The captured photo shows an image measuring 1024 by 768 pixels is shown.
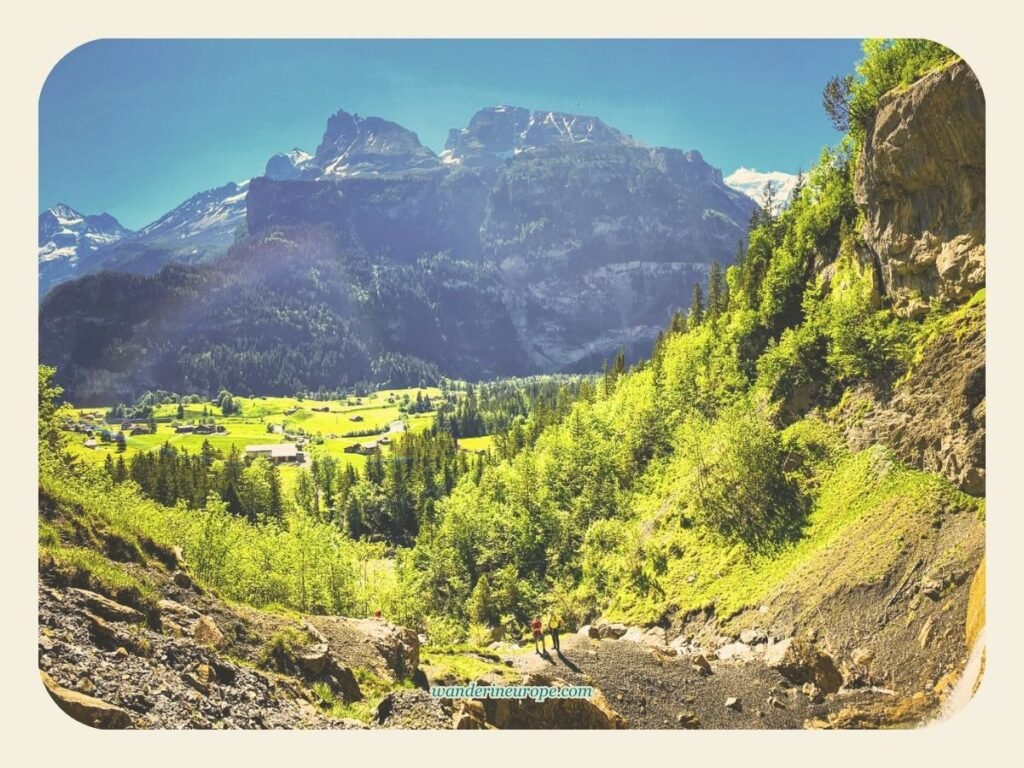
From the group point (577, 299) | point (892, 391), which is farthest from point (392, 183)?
point (892, 391)

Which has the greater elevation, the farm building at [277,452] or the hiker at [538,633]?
the farm building at [277,452]

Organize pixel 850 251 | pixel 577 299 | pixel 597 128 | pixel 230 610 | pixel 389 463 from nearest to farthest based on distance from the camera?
pixel 230 610 < pixel 597 128 < pixel 850 251 < pixel 389 463 < pixel 577 299

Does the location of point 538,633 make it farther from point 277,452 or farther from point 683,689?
point 277,452

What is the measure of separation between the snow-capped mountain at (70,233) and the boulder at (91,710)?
5689 millimetres

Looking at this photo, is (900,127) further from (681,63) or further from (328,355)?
(328,355)

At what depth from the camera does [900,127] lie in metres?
9.90

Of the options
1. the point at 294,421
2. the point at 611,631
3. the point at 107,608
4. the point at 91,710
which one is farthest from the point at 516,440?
the point at 91,710

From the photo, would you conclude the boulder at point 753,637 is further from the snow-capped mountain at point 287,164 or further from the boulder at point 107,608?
the snow-capped mountain at point 287,164

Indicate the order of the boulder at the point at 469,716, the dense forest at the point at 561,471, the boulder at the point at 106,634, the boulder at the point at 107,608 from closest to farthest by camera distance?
the boulder at the point at 106,634 < the boulder at the point at 107,608 < the boulder at the point at 469,716 < the dense forest at the point at 561,471

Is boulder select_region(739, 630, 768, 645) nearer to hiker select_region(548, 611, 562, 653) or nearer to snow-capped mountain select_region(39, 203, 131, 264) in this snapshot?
hiker select_region(548, 611, 562, 653)

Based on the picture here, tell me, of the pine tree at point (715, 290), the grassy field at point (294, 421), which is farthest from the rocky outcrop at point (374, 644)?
the pine tree at point (715, 290)

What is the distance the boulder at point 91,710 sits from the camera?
295 inches

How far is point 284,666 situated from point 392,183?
11.9 metres

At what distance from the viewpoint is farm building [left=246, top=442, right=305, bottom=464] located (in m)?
12.8
